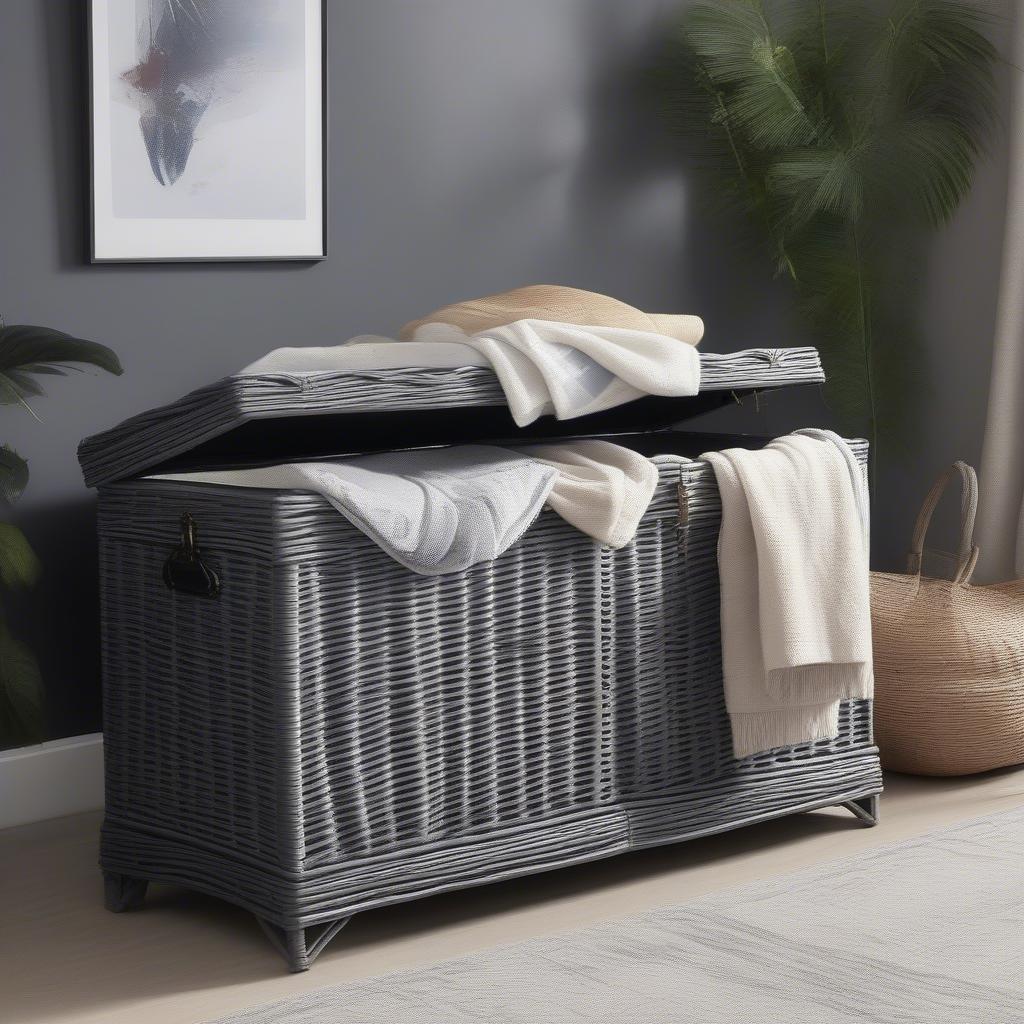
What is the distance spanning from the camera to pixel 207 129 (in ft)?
8.21

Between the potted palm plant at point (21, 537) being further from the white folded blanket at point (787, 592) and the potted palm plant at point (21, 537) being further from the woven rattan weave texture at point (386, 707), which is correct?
the white folded blanket at point (787, 592)

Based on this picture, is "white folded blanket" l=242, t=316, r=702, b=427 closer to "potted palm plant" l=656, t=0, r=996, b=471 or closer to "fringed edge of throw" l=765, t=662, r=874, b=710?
"fringed edge of throw" l=765, t=662, r=874, b=710

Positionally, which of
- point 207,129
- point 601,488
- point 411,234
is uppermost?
point 207,129

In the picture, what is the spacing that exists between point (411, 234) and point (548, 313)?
2.19 ft

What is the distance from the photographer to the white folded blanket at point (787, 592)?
85.0 inches

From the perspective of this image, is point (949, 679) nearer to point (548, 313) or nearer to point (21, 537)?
point (548, 313)

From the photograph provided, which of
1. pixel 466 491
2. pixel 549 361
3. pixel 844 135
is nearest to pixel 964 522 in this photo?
pixel 844 135

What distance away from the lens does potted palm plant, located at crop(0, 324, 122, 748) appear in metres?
1.98

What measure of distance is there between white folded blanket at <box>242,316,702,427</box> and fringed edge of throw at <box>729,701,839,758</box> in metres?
0.51

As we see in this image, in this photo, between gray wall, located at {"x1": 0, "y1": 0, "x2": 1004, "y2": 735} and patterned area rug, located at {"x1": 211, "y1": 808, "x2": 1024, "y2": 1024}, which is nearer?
patterned area rug, located at {"x1": 211, "y1": 808, "x2": 1024, "y2": 1024}

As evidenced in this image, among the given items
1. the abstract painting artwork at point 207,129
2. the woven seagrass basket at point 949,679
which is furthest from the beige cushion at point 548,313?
the woven seagrass basket at point 949,679

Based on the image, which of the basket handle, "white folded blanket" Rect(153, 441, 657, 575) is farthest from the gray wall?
the basket handle

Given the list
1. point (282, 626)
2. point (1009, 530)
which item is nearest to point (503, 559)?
point (282, 626)

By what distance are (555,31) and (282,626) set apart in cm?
158
